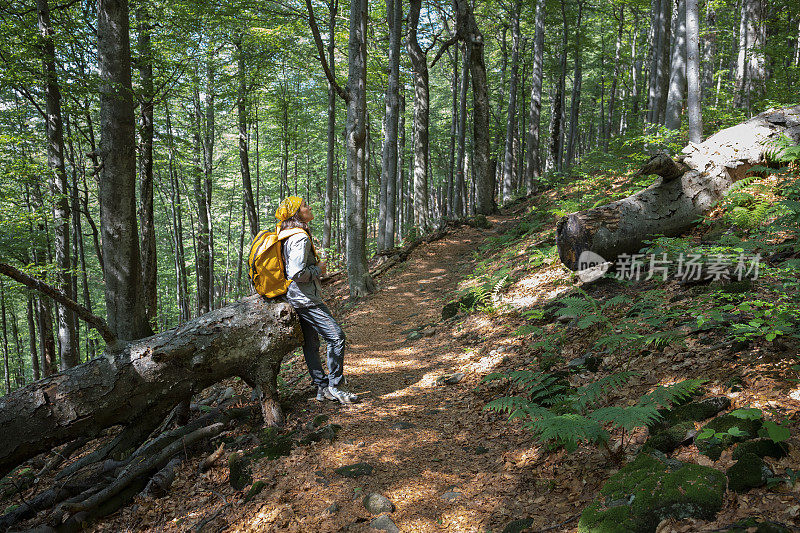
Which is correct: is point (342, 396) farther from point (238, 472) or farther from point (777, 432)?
point (777, 432)

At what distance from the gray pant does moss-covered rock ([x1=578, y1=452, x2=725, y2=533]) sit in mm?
3172

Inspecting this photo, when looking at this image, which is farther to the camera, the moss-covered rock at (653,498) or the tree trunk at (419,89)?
the tree trunk at (419,89)

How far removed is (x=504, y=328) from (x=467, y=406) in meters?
2.06

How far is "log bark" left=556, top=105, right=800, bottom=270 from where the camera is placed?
240 inches

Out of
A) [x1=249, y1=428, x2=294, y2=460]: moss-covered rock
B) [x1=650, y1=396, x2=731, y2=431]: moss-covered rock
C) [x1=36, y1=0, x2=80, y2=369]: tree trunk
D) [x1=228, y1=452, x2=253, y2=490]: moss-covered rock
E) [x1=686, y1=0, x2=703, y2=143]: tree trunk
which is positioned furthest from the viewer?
[x1=36, y1=0, x2=80, y2=369]: tree trunk

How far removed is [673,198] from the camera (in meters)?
6.34

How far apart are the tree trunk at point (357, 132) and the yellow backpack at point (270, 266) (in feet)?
19.3

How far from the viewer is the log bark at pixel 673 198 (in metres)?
6.10

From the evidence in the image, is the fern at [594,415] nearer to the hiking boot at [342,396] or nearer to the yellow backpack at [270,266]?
the hiking boot at [342,396]

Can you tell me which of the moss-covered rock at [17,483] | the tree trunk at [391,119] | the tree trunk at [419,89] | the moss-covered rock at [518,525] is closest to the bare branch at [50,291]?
the moss-covered rock at [17,483]

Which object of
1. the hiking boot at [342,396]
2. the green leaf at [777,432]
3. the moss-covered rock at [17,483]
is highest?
the green leaf at [777,432]

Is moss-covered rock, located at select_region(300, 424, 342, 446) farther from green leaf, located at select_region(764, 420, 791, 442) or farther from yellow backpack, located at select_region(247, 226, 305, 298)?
green leaf, located at select_region(764, 420, 791, 442)

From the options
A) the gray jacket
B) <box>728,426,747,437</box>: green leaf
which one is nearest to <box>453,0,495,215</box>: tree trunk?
the gray jacket

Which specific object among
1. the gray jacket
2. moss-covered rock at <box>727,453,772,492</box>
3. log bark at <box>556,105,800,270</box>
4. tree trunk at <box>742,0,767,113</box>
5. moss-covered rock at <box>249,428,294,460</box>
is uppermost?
tree trunk at <box>742,0,767,113</box>
